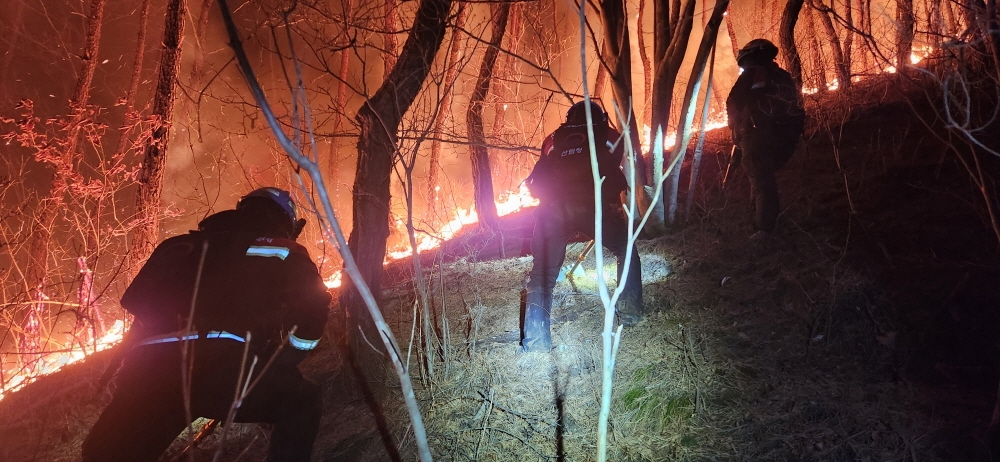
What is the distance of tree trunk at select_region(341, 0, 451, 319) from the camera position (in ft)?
11.8

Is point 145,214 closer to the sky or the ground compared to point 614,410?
closer to the sky

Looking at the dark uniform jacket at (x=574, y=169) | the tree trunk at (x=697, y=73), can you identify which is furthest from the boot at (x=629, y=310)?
the tree trunk at (x=697, y=73)

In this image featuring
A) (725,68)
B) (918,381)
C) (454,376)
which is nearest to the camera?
(918,381)

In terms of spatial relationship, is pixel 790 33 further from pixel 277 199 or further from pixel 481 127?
pixel 277 199

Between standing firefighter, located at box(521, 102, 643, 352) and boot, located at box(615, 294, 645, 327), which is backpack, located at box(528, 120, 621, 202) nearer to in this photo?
standing firefighter, located at box(521, 102, 643, 352)

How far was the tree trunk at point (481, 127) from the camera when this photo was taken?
8.10m

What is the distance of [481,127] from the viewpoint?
8383 mm

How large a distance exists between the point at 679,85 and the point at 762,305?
9.59 m

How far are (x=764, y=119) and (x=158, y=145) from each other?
24.5ft

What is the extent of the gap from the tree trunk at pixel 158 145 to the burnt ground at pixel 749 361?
1.70 m

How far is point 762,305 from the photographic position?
12.7 ft

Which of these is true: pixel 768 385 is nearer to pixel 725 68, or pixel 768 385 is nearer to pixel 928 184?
pixel 928 184

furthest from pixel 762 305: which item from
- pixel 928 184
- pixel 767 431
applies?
pixel 928 184

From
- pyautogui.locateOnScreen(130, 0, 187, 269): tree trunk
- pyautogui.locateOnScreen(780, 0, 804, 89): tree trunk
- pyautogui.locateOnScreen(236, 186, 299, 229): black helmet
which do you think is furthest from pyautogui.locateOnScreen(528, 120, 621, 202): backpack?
pyautogui.locateOnScreen(130, 0, 187, 269): tree trunk
